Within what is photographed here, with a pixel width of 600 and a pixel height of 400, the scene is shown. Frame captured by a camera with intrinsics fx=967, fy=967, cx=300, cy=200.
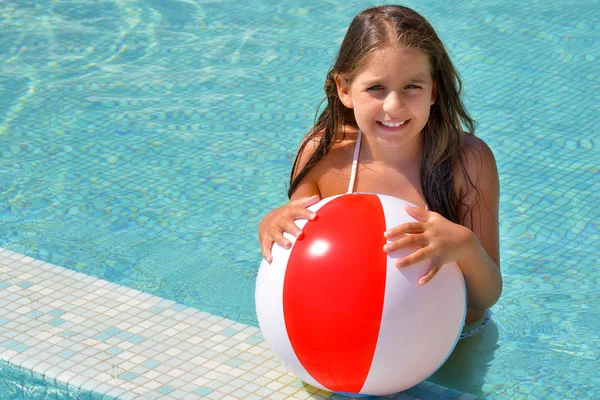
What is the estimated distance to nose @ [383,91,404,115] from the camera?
3.20 metres

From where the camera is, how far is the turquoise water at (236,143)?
4.66 m

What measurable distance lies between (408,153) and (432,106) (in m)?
0.21

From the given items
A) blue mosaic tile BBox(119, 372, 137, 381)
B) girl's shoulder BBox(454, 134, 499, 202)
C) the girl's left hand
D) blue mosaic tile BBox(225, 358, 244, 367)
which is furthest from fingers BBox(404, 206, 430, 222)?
blue mosaic tile BBox(119, 372, 137, 381)

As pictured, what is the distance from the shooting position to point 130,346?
370 cm

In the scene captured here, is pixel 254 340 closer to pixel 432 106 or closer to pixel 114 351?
pixel 114 351

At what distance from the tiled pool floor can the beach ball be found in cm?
34

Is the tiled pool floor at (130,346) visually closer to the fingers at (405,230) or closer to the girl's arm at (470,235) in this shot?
the girl's arm at (470,235)

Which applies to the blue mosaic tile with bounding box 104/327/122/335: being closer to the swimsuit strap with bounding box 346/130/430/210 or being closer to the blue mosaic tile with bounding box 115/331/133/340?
the blue mosaic tile with bounding box 115/331/133/340

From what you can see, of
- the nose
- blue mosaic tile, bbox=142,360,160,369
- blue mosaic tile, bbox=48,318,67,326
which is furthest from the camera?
blue mosaic tile, bbox=48,318,67,326

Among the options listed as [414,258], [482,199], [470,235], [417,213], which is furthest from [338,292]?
[482,199]

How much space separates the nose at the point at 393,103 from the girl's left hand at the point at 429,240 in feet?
1.15

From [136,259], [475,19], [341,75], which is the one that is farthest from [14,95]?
[341,75]

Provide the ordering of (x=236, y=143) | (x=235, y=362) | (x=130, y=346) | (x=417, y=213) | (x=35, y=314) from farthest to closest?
(x=236, y=143), (x=35, y=314), (x=130, y=346), (x=235, y=362), (x=417, y=213)

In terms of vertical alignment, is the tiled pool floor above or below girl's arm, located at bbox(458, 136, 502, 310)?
below
